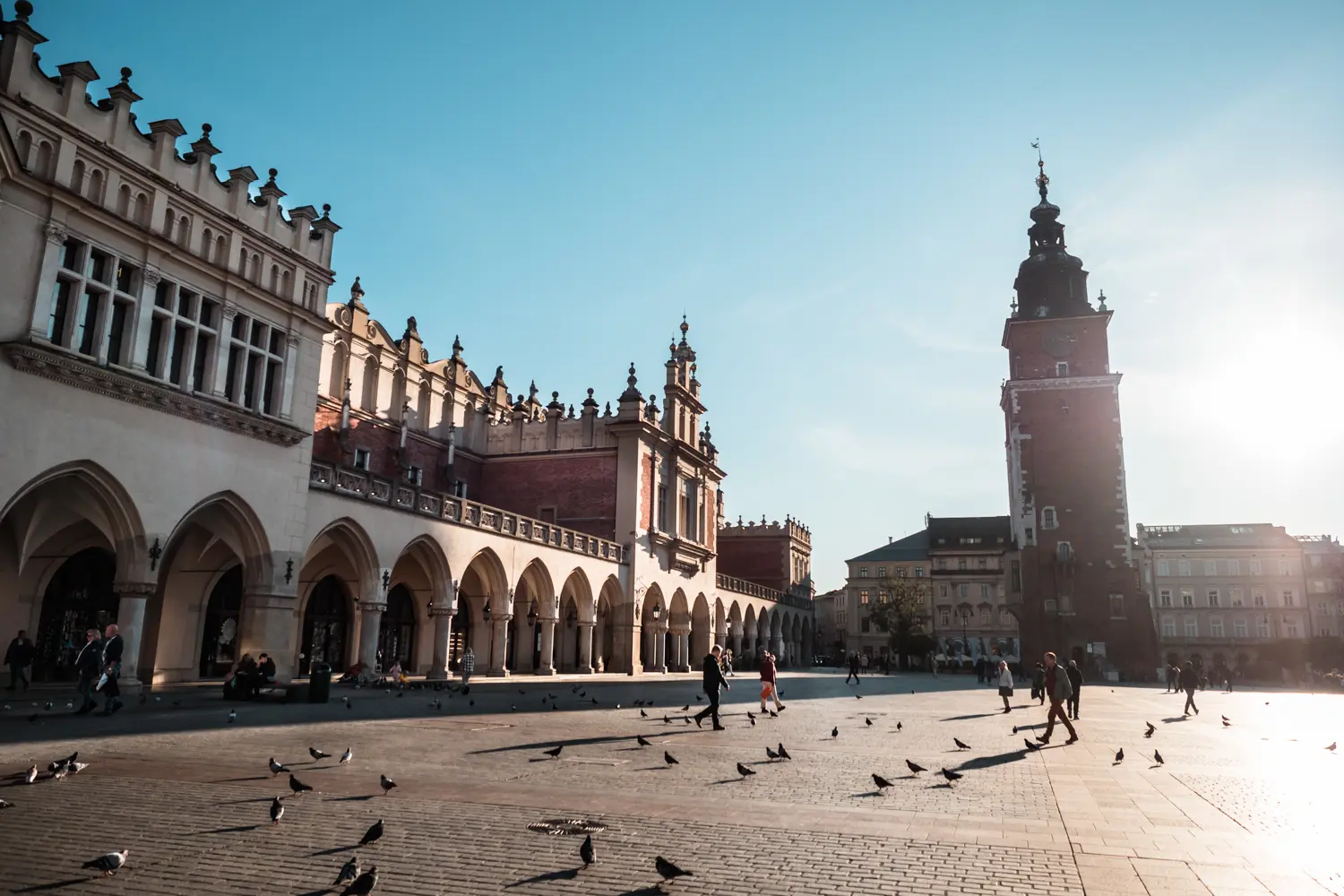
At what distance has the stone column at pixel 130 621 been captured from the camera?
2133 centimetres

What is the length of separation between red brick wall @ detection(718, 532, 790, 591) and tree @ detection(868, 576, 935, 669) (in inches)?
376

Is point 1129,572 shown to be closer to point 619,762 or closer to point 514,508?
point 514,508

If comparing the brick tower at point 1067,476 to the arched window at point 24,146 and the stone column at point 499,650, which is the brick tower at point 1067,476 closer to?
the stone column at point 499,650

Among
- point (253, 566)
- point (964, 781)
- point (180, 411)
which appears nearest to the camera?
point (964, 781)

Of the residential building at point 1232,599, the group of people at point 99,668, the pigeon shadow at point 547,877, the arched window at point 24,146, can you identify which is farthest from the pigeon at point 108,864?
the residential building at point 1232,599

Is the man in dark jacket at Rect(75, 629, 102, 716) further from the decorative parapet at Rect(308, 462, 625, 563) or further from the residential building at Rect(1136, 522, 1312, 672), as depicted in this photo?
the residential building at Rect(1136, 522, 1312, 672)

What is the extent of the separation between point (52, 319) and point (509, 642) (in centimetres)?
2481

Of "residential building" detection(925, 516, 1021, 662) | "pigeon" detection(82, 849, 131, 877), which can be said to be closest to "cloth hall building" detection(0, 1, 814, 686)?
"pigeon" detection(82, 849, 131, 877)

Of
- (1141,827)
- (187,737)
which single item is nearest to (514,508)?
(187,737)

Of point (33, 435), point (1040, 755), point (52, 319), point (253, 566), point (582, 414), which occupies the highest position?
point (582, 414)

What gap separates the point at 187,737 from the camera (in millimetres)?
13898

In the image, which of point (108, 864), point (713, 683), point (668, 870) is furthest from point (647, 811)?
point (713, 683)

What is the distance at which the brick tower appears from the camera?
56969mm

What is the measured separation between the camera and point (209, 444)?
23.4 meters
